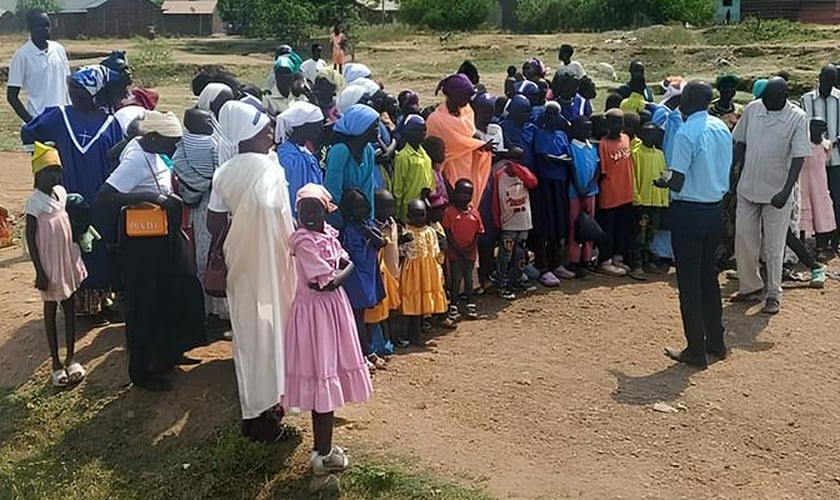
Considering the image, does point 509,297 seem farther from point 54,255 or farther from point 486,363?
point 54,255

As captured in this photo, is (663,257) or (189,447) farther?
(663,257)

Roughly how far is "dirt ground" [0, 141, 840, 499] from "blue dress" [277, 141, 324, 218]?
1.30m

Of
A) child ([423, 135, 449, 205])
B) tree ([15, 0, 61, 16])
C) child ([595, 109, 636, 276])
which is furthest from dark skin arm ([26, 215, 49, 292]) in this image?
tree ([15, 0, 61, 16])

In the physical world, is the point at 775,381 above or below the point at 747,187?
below

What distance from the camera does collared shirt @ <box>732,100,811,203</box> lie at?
688 centimetres

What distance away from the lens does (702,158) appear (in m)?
5.91

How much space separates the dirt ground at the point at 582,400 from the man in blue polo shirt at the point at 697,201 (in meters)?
0.38

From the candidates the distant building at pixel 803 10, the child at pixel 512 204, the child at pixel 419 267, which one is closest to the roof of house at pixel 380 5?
the distant building at pixel 803 10

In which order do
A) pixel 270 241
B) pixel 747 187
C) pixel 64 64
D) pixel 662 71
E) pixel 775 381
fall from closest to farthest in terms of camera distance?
pixel 270 241 → pixel 775 381 → pixel 747 187 → pixel 64 64 → pixel 662 71

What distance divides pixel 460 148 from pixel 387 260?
128 cm

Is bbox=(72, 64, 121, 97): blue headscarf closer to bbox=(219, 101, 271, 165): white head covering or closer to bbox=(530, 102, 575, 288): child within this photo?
bbox=(219, 101, 271, 165): white head covering

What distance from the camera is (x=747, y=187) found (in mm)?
7188

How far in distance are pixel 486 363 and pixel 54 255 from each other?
111 inches

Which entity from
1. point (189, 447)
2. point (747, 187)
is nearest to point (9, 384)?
point (189, 447)
